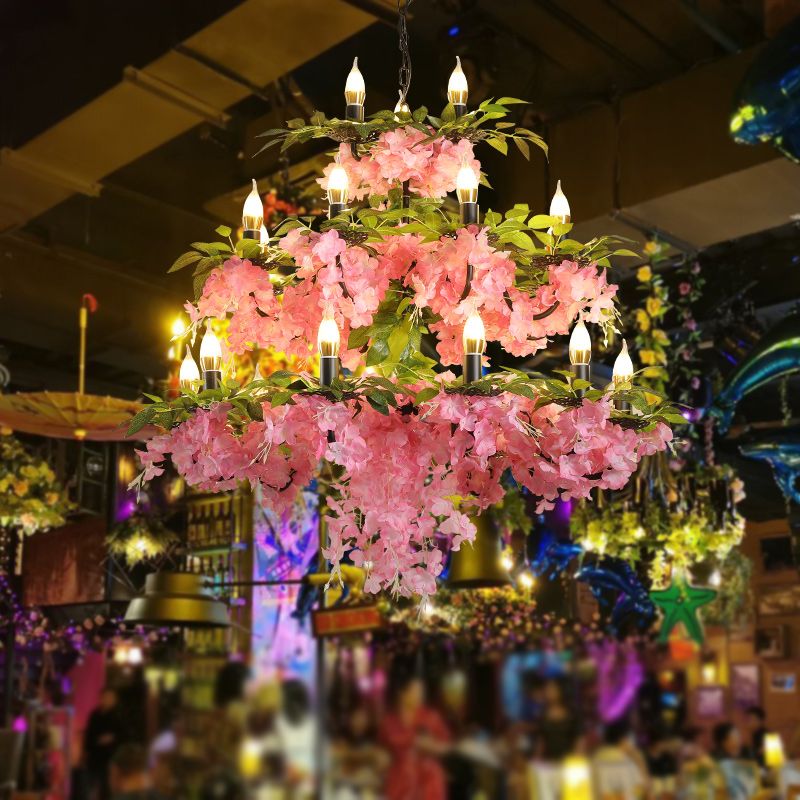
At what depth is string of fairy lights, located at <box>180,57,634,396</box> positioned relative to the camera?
181 cm

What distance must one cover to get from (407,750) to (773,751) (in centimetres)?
256

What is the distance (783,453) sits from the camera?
4.43 metres

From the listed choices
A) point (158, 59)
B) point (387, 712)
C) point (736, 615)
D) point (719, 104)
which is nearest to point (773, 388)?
point (736, 615)

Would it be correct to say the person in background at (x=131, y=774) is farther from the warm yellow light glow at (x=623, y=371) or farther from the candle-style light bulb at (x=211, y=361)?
the warm yellow light glow at (x=623, y=371)

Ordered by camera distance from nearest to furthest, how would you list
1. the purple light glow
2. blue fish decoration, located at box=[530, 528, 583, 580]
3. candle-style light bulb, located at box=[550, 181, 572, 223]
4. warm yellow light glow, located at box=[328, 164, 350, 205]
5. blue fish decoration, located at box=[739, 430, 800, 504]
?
warm yellow light glow, located at box=[328, 164, 350, 205] < candle-style light bulb, located at box=[550, 181, 572, 223] < blue fish decoration, located at box=[739, 430, 800, 504] < blue fish decoration, located at box=[530, 528, 583, 580] < the purple light glow

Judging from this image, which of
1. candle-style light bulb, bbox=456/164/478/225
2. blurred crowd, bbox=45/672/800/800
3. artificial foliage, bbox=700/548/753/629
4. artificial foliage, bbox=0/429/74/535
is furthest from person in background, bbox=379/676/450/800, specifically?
candle-style light bulb, bbox=456/164/478/225

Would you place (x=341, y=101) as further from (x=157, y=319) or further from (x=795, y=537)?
(x=795, y=537)

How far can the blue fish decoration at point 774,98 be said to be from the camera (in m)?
3.35

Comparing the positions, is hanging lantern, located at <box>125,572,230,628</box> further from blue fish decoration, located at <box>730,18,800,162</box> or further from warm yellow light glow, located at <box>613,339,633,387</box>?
warm yellow light glow, located at <box>613,339,633,387</box>

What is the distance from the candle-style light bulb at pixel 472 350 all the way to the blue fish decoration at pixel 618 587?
4.35m

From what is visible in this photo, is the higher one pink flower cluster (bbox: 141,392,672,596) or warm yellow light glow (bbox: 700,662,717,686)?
pink flower cluster (bbox: 141,392,672,596)

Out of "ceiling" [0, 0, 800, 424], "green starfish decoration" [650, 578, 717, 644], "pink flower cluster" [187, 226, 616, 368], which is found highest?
"ceiling" [0, 0, 800, 424]

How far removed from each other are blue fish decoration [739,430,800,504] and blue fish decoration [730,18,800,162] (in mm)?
1222

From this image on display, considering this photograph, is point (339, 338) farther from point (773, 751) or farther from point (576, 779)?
point (576, 779)
